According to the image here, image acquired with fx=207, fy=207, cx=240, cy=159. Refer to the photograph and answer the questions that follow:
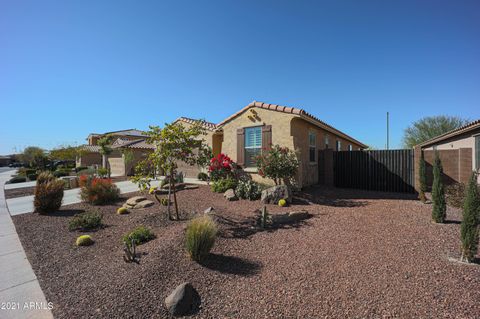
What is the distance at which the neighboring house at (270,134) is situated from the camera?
363 inches

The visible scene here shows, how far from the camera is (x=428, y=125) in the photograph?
2769 centimetres

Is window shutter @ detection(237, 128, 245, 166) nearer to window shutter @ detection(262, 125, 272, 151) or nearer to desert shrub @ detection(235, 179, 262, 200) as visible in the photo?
window shutter @ detection(262, 125, 272, 151)

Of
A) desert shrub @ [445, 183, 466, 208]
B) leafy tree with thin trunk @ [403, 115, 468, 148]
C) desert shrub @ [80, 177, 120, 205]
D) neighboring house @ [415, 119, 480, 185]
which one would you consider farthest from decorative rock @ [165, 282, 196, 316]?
leafy tree with thin trunk @ [403, 115, 468, 148]

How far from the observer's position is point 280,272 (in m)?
3.46

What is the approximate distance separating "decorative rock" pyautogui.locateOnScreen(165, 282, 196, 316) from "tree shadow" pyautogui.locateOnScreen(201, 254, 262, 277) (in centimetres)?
77

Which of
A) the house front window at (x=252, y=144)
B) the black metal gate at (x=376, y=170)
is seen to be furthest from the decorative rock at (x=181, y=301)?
the black metal gate at (x=376, y=170)

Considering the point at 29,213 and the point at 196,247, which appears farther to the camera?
the point at 29,213

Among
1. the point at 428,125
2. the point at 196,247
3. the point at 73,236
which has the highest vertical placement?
the point at 428,125

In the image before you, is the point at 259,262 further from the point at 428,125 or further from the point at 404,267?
the point at 428,125

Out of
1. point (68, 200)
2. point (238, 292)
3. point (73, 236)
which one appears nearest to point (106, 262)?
point (73, 236)

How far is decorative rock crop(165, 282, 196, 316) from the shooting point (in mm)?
2699

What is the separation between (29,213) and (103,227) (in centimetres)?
406

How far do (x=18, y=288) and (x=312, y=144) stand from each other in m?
11.0

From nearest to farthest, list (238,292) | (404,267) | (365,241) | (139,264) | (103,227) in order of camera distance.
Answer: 1. (238,292)
2. (404,267)
3. (139,264)
4. (365,241)
5. (103,227)
